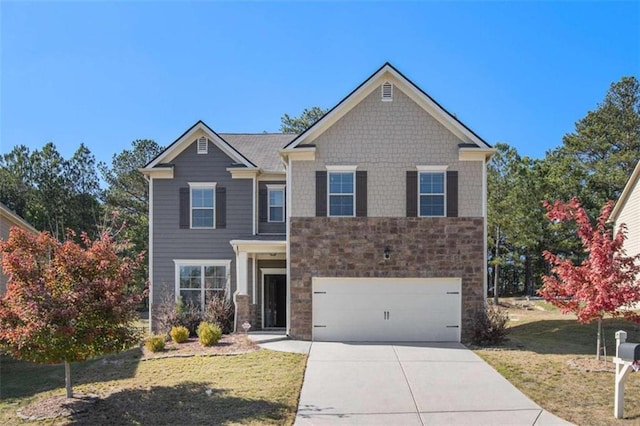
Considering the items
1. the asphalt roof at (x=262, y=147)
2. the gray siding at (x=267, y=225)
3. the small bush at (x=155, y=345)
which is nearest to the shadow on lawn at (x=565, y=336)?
the gray siding at (x=267, y=225)

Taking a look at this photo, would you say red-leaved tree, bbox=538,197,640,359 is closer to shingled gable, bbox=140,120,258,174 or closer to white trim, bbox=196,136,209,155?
shingled gable, bbox=140,120,258,174

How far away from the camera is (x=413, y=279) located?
16062 millimetres

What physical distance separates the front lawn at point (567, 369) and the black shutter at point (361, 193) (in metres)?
5.21

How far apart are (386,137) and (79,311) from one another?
10.3 m

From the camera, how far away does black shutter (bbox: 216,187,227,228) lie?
19172 mm

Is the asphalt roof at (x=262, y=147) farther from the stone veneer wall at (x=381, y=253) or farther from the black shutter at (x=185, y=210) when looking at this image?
the stone veneer wall at (x=381, y=253)

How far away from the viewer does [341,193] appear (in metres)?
16.4

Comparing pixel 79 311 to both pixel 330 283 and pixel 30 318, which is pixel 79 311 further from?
pixel 330 283

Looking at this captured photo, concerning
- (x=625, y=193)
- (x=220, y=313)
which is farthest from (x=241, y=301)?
(x=625, y=193)

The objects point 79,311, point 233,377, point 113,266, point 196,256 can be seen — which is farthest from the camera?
point 196,256

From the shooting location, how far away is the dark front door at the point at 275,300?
19.3 m

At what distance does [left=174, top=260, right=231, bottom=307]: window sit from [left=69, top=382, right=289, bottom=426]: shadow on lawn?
341 inches

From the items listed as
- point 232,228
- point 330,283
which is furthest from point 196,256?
point 330,283

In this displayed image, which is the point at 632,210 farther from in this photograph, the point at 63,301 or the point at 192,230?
the point at 63,301
